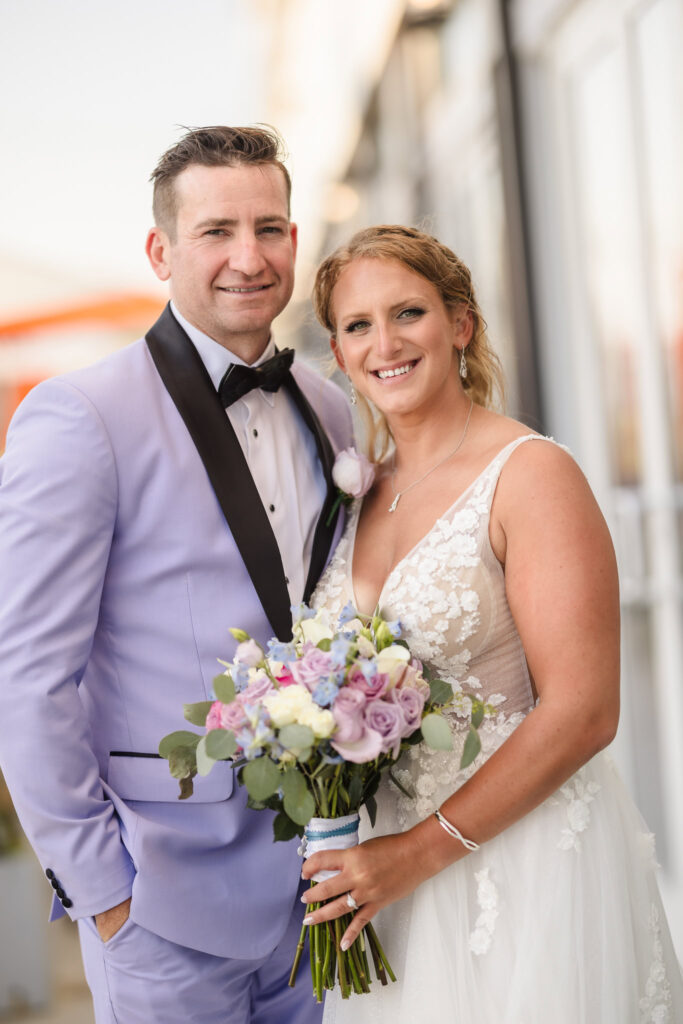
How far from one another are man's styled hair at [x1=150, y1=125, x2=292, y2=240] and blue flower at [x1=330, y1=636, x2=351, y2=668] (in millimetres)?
1028

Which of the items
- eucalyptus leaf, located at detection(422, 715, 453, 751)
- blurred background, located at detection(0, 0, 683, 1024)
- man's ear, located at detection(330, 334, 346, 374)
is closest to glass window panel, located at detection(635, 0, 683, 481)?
blurred background, located at detection(0, 0, 683, 1024)

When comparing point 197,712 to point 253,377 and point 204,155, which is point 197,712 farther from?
point 204,155

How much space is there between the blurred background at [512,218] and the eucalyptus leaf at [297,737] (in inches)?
44.7

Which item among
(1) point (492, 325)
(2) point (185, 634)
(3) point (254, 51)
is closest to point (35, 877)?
(2) point (185, 634)

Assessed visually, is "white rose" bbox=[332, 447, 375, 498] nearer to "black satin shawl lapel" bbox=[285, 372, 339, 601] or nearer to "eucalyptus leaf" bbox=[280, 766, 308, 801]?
"black satin shawl lapel" bbox=[285, 372, 339, 601]

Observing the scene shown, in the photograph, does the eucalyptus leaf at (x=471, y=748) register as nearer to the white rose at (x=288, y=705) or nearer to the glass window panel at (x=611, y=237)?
the white rose at (x=288, y=705)

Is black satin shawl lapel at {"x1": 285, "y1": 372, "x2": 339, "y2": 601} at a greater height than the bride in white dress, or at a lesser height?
greater

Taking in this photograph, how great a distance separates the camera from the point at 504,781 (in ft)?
5.42

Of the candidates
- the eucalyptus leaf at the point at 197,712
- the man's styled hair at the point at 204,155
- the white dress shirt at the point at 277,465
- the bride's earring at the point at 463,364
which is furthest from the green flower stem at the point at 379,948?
the man's styled hair at the point at 204,155

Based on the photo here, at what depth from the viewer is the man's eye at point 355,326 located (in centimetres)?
206

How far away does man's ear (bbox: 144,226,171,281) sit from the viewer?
2115 millimetres

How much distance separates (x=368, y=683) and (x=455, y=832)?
0.36 metres

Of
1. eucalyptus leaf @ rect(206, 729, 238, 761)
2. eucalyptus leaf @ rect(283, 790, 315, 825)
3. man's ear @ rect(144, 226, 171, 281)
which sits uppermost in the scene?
man's ear @ rect(144, 226, 171, 281)

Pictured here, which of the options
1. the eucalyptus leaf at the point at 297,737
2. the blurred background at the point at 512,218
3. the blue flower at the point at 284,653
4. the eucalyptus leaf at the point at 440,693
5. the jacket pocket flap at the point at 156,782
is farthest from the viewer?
the blurred background at the point at 512,218
